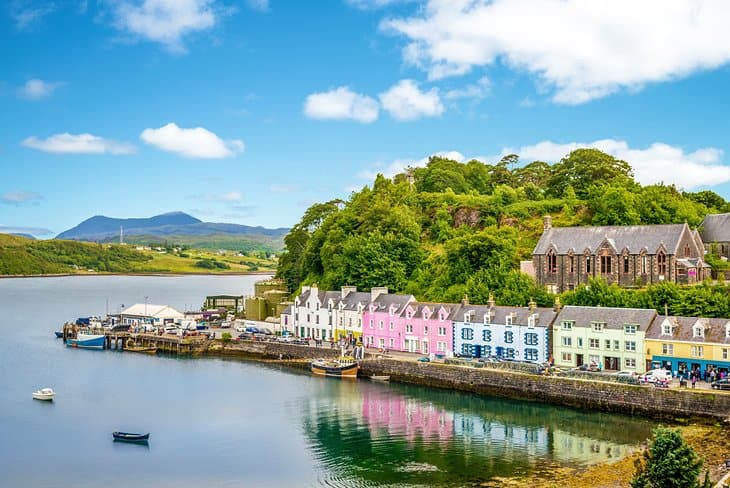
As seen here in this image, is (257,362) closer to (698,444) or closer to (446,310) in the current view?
(446,310)

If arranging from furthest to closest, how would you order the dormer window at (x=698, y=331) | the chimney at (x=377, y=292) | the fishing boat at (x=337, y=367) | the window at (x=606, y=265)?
the chimney at (x=377, y=292) < the window at (x=606, y=265) < the fishing boat at (x=337, y=367) < the dormer window at (x=698, y=331)

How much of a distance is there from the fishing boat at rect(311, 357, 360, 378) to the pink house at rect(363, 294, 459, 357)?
552 centimetres

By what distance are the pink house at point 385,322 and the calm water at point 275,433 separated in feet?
27.0

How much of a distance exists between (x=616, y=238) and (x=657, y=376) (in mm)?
21849

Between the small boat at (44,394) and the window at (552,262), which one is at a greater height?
the window at (552,262)

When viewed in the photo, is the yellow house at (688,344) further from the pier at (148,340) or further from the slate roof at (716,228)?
the pier at (148,340)

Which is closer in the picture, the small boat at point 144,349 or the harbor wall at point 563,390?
the harbor wall at point 563,390

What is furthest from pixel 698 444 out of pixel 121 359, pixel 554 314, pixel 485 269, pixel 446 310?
pixel 121 359

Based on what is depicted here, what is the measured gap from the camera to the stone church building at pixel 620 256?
60.6 metres

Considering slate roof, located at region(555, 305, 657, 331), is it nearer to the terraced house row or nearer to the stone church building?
the terraced house row

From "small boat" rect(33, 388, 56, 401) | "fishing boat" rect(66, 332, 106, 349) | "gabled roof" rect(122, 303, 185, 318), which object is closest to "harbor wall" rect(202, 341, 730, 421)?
"small boat" rect(33, 388, 56, 401)

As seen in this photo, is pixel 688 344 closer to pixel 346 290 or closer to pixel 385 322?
pixel 385 322

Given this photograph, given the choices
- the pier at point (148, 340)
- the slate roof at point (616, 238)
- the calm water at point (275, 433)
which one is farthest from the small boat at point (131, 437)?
the slate roof at point (616, 238)

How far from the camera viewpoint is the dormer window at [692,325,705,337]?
152ft
